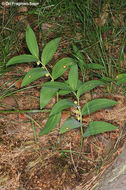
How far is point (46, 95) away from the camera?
141 cm

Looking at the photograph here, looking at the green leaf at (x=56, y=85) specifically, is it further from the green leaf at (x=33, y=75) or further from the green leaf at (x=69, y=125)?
the green leaf at (x=69, y=125)

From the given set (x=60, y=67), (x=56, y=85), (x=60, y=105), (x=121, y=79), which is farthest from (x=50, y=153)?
(x=121, y=79)

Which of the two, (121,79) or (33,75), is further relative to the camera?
(121,79)

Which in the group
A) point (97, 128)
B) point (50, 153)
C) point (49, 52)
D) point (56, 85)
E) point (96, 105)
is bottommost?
point (50, 153)

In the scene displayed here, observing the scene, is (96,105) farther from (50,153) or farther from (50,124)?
(50,153)

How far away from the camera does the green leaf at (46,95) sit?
1406mm

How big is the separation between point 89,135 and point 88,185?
0.28 meters

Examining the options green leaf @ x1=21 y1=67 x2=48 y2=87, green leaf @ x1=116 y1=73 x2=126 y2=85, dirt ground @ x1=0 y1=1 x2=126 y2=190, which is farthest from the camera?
green leaf @ x1=116 y1=73 x2=126 y2=85

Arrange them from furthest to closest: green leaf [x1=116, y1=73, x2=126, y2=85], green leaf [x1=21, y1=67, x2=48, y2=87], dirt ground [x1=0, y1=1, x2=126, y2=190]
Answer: green leaf [x1=116, y1=73, x2=126, y2=85], green leaf [x1=21, y1=67, x2=48, y2=87], dirt ground [x1=0, y1=1, x2=126, y2=190]

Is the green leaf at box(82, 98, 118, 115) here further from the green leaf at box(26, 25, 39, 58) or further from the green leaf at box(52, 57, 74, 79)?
the green leaf at box(26, 25, 39, 58)

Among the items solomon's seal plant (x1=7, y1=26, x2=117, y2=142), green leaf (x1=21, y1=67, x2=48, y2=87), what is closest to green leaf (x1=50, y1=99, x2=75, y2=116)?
solomon's seal plant (x1=7, y1=26, x2=117, y2=142)

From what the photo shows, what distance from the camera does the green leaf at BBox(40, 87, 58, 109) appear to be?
4.61 feet

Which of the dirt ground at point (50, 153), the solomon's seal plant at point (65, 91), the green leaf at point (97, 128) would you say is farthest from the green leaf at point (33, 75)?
the green leaf at point (97, 128)

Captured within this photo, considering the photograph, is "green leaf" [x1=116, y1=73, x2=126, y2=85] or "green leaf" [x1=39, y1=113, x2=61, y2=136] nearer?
"green leaf" [x1=39, y1=113, x2=61, y2=136]
